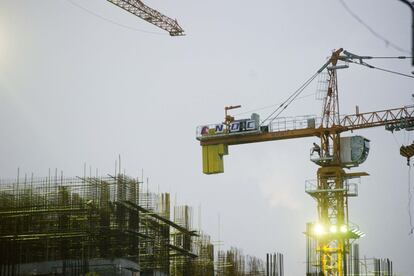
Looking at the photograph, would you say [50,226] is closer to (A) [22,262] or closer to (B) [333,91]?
(A) [22,262]

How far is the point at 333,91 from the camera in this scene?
69.3 meters

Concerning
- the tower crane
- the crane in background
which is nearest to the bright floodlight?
the tower crane

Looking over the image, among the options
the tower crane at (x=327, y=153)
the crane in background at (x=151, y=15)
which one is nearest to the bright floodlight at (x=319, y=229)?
the tower crane at (x=327, y=153)

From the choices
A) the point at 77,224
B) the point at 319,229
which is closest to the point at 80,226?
the point at 77,224

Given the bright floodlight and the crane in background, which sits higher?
the crane in background

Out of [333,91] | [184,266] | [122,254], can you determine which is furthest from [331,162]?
[122,254]

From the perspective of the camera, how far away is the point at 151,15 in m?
78.8

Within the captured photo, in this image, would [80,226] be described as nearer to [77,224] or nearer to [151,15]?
[77,224]

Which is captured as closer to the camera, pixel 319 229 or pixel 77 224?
pixel 77 224

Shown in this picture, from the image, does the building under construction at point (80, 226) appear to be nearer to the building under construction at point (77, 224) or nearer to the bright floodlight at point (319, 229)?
the building under construction at point (77, 224)

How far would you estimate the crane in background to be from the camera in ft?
254

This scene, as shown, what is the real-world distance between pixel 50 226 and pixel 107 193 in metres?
4.49

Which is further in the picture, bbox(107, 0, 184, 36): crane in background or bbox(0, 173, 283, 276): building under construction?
bbox(107, 0, 184, 36): crane in background

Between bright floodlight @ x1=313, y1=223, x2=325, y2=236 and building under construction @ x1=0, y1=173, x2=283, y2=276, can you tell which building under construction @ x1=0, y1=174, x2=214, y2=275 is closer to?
building under construction @ x1=0, y1=173, x2=283, y2=276
